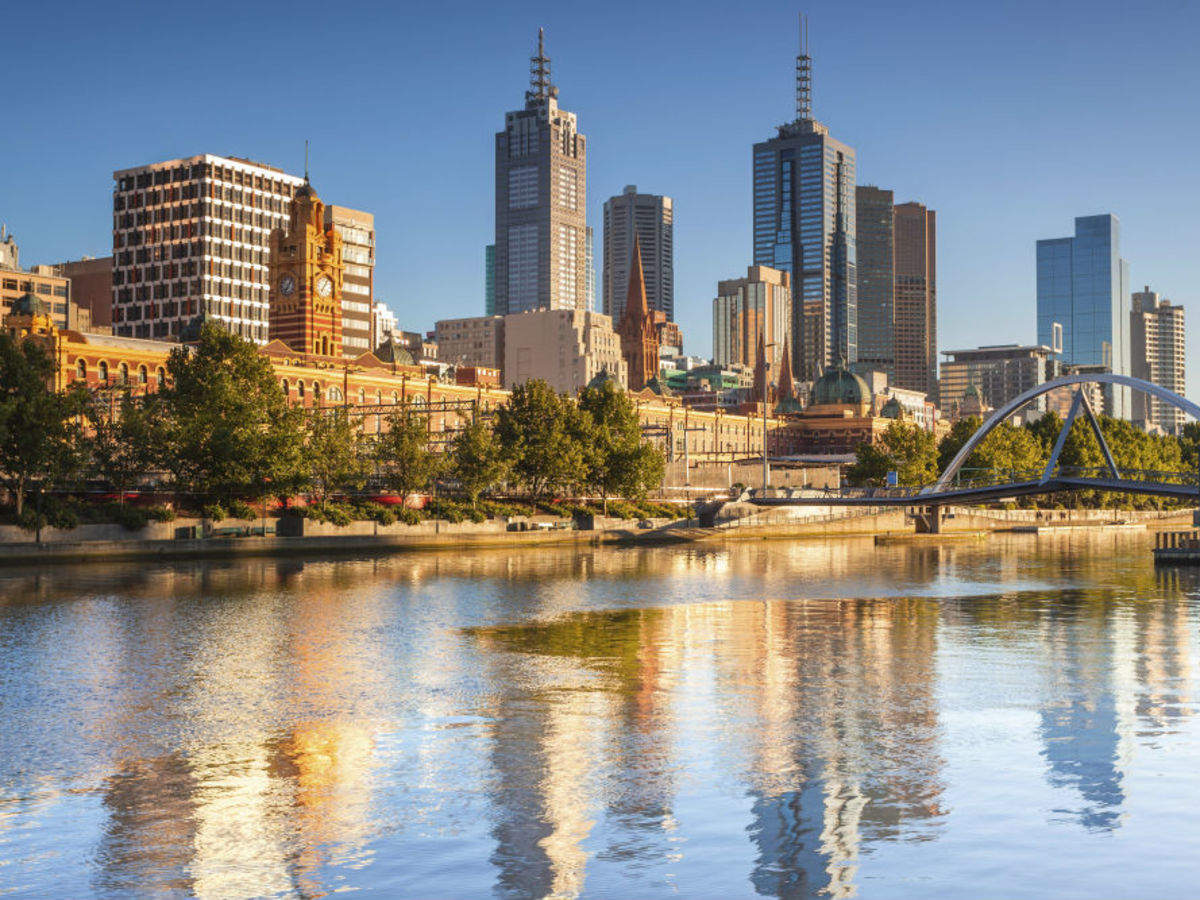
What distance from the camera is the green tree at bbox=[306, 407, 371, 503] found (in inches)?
4168

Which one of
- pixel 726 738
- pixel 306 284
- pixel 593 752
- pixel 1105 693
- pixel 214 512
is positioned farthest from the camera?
pixel 306 284

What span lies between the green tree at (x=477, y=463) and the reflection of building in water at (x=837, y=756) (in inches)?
2979

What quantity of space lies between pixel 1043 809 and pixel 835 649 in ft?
71.8

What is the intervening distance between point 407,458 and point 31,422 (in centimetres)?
3773

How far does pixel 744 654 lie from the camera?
42.4 m

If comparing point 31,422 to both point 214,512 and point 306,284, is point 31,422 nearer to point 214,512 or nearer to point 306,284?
point 214,512

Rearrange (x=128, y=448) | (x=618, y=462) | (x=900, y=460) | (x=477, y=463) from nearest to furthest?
(x=128, y=448) < (x=477, y=463) < (x=618, y=462) < (x=900, y=460)

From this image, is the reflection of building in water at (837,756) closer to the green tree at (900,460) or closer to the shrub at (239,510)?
the shrub at (239,510)

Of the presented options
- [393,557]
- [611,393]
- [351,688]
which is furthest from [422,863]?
[611,393]

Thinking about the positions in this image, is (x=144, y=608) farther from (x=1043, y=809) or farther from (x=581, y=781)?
(x=1043, y=809)

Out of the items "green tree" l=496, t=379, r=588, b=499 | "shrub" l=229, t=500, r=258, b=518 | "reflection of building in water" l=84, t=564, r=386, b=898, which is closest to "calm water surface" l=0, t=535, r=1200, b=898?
"reflection of building in water" l=84, t=564, r=386, b=898

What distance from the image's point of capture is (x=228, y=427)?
99625 mm

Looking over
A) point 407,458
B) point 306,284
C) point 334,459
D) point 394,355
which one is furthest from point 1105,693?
point 394,355

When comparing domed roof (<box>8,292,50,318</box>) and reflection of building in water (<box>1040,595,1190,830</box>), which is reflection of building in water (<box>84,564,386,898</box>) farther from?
domed roof (<box>8,292,50,318</box>)
